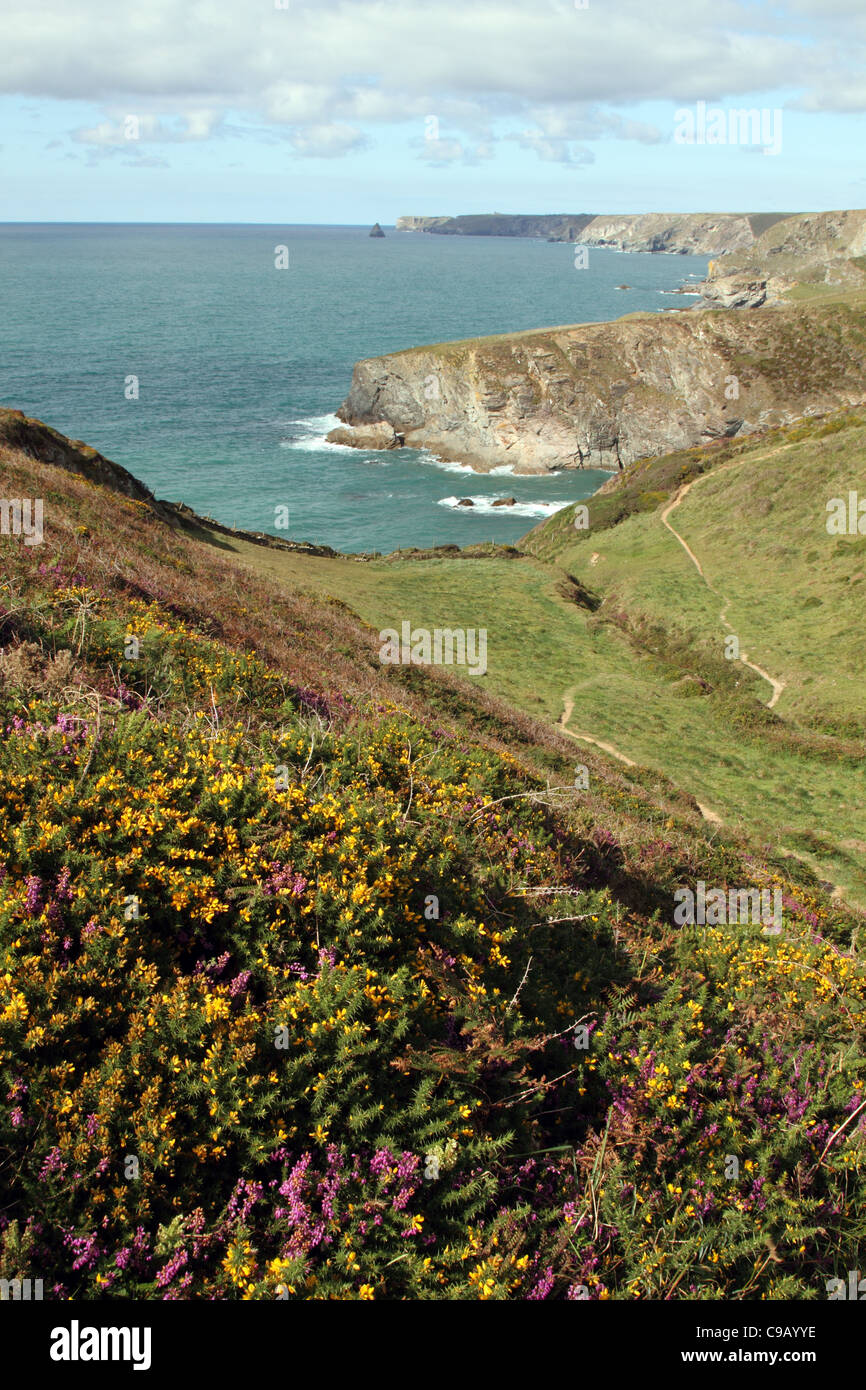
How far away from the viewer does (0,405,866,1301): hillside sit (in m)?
4.60

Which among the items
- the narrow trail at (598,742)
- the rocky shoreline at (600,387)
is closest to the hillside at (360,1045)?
the narrow trail at (598,742)

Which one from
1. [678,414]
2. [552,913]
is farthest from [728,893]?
[678,414]

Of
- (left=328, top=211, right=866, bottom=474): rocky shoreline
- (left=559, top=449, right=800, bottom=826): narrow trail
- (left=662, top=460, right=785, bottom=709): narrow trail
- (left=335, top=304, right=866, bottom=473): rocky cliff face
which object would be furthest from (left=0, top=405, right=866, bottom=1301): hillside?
(left=335, top=304, right=866, bottom=473): rocky cliff face

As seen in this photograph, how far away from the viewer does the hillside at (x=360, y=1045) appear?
4.60 metres

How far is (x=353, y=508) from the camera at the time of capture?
97.7m

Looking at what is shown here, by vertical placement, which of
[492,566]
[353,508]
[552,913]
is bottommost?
[552,913]

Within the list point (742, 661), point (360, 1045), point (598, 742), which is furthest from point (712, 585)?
point (360, 1045)

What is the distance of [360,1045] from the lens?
521 cm

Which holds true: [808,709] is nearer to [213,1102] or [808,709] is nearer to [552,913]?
[552,913]

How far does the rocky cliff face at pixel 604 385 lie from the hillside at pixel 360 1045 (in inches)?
Result: 4571

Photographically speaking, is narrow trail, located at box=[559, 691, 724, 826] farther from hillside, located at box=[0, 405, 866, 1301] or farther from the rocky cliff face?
the rocky cliff face

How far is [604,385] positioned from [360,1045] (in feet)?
422

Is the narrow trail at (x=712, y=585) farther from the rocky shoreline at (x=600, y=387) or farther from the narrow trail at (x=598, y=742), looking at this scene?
the rocky shoreline at (x=600, y=387)
